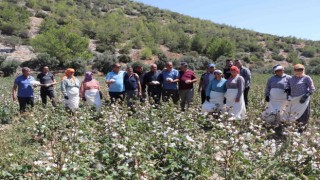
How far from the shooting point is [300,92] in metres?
7.09

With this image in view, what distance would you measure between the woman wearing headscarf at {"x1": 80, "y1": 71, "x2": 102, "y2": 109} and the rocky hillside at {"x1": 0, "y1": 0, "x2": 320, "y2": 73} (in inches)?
897

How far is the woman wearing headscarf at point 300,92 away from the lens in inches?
277

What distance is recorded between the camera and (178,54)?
4156 cm

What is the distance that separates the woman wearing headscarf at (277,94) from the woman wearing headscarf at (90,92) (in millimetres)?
3910

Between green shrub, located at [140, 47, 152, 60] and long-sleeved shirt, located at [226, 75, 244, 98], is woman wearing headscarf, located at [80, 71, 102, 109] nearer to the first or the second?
long-sleeved shirt, located at [226, 75, 244, 98]

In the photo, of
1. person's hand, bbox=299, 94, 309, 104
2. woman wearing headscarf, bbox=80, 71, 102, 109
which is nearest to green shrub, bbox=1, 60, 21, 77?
woman wearing headscarf, bbox=80, 71, 102, 109

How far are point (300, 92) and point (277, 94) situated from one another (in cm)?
49

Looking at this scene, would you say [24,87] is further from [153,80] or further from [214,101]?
[214,101]

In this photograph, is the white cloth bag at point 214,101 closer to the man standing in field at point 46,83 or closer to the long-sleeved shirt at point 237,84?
the long-sleeved shirt at point 237,84

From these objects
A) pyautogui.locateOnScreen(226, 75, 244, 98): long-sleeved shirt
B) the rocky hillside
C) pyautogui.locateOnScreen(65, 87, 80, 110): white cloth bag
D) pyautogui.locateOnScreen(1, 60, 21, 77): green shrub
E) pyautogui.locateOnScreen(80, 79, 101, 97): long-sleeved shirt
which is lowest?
pyautogui.locateOnScreen(1, 60, 21, 77): green shrub

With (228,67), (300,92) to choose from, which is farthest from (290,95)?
(228,67)

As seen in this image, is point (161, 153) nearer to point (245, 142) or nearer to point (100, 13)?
point (245, 142)

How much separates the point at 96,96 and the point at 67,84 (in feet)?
2.44

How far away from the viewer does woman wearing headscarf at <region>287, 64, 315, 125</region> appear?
7.04 meters
